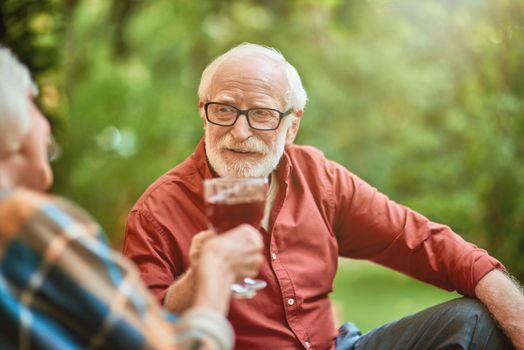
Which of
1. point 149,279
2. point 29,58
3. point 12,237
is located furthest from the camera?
point 29,58

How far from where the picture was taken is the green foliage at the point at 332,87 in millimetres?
5797

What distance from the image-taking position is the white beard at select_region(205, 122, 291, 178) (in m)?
2.35

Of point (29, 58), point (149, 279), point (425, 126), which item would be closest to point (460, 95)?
point (425, 126)

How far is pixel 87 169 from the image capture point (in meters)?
6.71

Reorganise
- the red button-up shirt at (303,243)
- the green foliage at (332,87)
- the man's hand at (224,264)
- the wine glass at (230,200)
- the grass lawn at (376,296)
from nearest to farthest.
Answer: the man's hand at (224,264)
the wine glass at (230,200)
the red button-up shirt at (303,243)
the grass lawn at (376,296)
the green foliage at (332,87)

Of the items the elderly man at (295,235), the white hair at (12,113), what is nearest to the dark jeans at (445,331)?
the elderly man at (295,235)

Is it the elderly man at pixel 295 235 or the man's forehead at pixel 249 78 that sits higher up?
the man's forehead at pixel 249 78

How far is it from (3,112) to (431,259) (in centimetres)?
158

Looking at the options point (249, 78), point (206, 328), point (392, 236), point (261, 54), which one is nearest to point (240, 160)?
point (249, 78)

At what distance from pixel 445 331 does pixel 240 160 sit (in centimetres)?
85

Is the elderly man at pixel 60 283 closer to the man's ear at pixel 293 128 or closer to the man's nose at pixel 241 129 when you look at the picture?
the man's nose at pixel 241 129

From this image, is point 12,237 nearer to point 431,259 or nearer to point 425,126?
point 431,259

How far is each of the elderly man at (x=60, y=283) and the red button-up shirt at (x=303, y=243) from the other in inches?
25.7

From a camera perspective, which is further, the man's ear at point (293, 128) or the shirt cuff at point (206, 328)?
the man's ear at point (293, 128)
